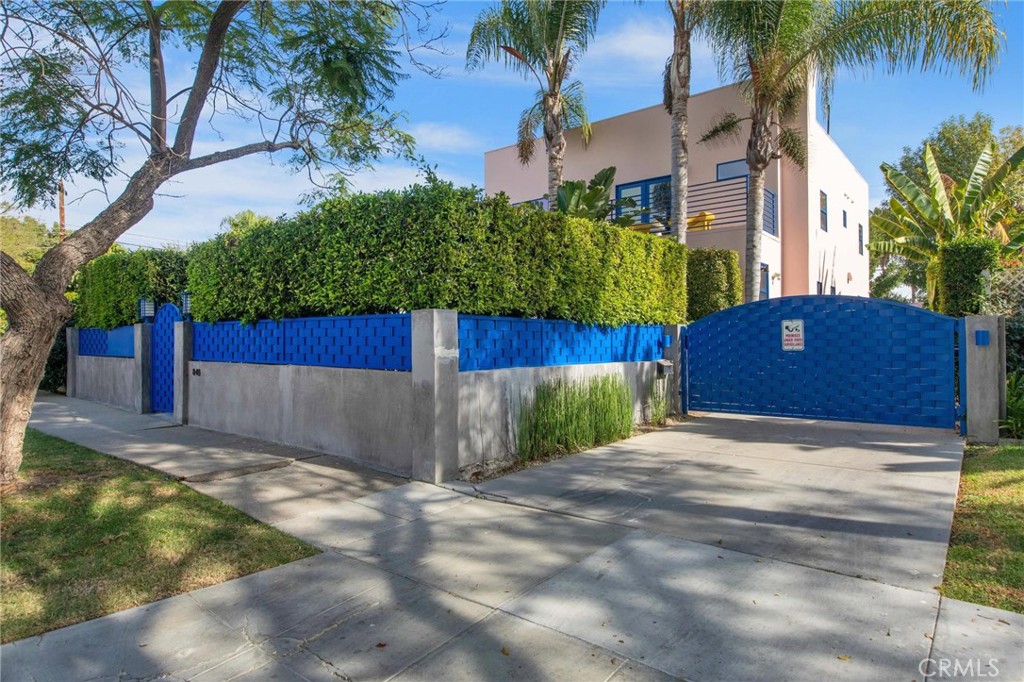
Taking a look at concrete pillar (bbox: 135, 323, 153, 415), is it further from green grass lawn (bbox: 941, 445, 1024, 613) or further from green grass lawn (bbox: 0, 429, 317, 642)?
green grass lawn (bbox: 941, 445, 1024, 613)

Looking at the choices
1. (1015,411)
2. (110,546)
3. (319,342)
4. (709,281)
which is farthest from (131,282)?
(1015,411)

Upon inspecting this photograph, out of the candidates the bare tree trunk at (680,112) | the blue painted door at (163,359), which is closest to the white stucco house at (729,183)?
the bare tree trunk at (680,112)

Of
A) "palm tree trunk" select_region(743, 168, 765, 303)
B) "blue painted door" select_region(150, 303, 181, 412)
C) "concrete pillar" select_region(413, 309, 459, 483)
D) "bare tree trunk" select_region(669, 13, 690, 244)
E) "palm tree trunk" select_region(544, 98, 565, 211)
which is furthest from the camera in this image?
A: "palm tree trunk" select_region(544, 98, 565, 211)

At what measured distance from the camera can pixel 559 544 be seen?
4.63 metres

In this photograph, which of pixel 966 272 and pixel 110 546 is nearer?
pixel 110 546

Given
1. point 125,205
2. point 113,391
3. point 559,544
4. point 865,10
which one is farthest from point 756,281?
point 113,391

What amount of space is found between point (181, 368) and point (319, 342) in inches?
172

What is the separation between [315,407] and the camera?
26.8ft

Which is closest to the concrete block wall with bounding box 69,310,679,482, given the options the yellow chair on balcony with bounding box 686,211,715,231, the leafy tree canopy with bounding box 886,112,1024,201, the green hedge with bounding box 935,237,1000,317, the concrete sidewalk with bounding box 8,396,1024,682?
the concrete sidewalk with bounding box 8,396,1024,682

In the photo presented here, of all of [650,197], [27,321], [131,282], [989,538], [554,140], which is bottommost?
[989,538]

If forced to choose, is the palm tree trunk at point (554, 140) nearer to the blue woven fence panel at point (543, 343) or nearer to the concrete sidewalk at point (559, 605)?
the blue woven fence panel at point (543, 343)

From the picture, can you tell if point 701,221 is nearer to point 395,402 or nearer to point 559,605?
point 395,402

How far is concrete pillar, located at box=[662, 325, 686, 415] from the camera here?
11.3 meters

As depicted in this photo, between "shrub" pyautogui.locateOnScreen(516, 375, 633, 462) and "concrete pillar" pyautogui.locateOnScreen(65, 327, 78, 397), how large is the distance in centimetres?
1435
